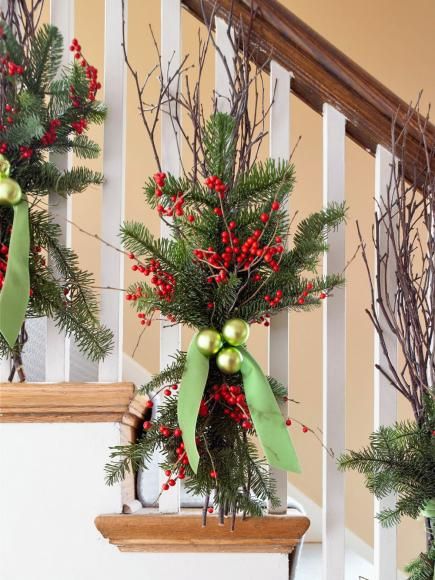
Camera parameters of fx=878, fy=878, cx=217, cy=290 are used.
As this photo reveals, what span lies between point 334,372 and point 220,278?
282mm

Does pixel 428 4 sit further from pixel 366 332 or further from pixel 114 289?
pixel 114 289

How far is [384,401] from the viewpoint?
127 centimetres

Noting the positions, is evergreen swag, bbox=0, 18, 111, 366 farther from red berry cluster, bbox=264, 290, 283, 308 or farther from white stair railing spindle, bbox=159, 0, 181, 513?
red berry cluster, bbox=264, 290, 283, 308

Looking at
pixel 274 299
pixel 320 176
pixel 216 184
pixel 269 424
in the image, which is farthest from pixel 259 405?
pixel 320 176

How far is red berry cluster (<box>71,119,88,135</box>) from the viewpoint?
1181 mm

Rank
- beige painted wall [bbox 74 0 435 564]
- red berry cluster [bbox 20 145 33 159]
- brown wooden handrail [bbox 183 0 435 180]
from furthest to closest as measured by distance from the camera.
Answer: beige painted wall [bbox 74 0 435 564]
brown wooden handrail [bbox 183 0 435 180]
red berry cluster [bbox 20 145 33 159]

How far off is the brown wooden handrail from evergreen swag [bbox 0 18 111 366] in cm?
24

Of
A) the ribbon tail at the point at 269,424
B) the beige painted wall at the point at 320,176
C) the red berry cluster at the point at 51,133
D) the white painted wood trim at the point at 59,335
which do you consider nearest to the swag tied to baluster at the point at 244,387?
the ribbon tail at the point at 269,424

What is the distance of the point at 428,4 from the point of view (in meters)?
2.88

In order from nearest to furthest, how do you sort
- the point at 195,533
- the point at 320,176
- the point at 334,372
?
the point at 195,533 < the point at 334,372 < the point at 320,176

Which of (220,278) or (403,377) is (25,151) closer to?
(220,278)

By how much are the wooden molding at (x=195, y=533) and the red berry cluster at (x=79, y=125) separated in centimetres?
52

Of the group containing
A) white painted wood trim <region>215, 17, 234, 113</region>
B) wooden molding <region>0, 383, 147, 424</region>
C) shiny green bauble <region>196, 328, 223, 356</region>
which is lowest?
wooden molding <region>0, 383, 147, 424</region>

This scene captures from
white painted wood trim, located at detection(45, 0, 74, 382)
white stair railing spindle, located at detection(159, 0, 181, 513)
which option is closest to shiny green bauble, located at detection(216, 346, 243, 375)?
white stair railing spindle, located at detection(159, 0, 181, 513)
